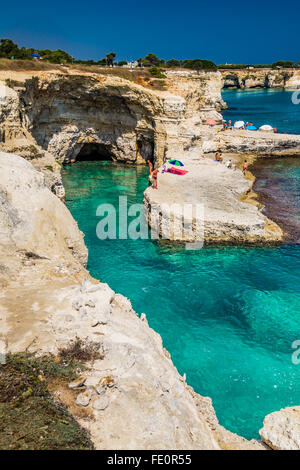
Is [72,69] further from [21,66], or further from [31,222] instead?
[31,222]

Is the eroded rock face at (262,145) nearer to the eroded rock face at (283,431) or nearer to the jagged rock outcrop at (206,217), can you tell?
the jagged rock outcrop at (206,217)

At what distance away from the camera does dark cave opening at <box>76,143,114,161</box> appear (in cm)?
3973

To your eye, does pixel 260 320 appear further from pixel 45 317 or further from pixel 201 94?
pixel 201 94

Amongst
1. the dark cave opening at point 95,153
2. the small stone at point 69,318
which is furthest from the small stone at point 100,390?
the dark cave opening at point 95,153

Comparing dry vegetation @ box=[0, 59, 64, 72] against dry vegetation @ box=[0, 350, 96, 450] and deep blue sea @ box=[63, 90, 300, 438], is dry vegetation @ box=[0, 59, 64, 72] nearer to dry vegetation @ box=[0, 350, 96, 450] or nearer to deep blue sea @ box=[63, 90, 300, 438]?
deep blue sea @ box=[63, 90, 300, 438]

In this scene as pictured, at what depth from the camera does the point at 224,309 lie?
1465cm

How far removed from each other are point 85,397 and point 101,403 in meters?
0.30

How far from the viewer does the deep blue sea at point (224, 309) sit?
10.9 metres

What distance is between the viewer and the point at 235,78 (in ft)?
548

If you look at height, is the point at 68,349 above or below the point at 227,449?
above

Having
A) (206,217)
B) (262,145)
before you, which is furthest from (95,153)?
(206,217)

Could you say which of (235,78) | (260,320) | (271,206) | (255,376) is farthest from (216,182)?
(235,78)
